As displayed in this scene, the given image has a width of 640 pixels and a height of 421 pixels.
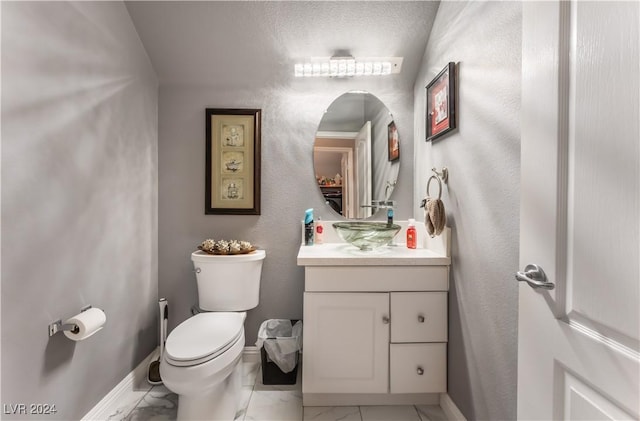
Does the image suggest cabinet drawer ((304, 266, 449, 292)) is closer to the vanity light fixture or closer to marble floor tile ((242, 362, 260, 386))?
→ marble floor tile ((242, 362, 260, 386))

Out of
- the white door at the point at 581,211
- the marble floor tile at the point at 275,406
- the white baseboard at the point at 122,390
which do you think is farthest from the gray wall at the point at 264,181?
the white door at the point at 581,211

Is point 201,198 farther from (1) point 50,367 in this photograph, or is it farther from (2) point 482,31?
(2) point 482,31

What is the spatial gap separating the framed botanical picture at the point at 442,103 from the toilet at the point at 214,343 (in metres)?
1.28

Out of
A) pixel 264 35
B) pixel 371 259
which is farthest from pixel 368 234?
pixel 264 35

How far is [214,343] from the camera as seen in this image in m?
1.38

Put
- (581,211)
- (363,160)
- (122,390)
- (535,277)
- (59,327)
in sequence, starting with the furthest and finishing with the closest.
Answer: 1. (363,160)
2. (122,390)
3. (59,327)
4. (535,277)
5. (581,211)

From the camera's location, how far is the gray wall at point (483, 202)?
1.05m

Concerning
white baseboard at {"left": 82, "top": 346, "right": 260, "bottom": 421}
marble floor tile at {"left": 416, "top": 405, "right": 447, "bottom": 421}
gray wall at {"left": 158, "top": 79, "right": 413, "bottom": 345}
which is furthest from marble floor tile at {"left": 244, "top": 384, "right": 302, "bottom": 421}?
marble floor tile at {"left": 416, "top": 405, "right": 447, "bottom": 421}

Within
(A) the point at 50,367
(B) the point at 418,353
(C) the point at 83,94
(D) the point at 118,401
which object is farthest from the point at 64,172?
(B) the point at 418,353

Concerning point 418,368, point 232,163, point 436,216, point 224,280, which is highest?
point 232,163

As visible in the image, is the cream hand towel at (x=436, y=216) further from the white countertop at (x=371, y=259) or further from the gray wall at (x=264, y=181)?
the gray wall at (x=264, y=181)

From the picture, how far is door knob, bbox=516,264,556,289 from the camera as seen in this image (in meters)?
0.69

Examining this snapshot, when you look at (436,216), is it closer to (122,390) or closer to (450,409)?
(450,409)

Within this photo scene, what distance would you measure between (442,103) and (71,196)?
180cm
